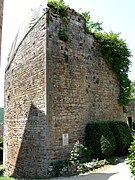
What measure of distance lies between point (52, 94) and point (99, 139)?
2.47 meters

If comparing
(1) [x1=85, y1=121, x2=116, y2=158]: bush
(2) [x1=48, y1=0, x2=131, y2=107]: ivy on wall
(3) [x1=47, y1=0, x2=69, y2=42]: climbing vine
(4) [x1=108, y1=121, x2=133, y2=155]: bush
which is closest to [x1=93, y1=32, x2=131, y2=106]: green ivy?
(2) [x1=48, y1=0, x2=131, y2=107]: ivy on wall

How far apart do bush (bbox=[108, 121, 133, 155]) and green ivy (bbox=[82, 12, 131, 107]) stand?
168 cm

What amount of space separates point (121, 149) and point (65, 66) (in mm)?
4009

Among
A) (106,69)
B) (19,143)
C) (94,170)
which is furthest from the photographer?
(106,69)

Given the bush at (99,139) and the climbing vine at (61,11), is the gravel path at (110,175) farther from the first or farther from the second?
the climbing vine at (61,11)

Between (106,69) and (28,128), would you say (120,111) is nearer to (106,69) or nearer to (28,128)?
(106,69)

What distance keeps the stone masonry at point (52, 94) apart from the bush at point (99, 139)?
31cm

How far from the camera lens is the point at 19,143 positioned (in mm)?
9195

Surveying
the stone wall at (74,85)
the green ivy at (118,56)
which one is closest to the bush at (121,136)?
the stone wall at (74,85)

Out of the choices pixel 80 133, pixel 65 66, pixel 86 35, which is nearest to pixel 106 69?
pixel 86 35

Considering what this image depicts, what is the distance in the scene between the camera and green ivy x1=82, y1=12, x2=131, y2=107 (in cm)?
1038

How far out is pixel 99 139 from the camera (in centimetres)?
821

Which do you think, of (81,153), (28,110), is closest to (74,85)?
(28,110)

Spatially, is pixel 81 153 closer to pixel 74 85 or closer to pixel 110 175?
pixel 110 175
